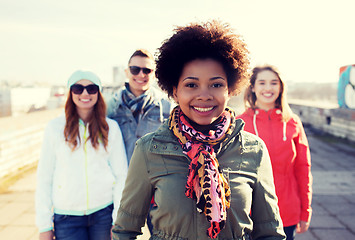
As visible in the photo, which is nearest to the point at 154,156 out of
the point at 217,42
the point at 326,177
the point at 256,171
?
the point at 256,171

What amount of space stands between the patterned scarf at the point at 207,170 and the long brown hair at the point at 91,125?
103cm

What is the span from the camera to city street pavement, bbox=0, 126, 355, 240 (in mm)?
3703

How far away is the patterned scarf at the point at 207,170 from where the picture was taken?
126cm

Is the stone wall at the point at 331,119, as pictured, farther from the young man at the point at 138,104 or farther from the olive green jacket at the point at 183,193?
the olive green jacket at the point at 183,193

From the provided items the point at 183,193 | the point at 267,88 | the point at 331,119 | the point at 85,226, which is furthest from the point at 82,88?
the point at 331,119

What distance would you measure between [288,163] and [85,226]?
1.74m

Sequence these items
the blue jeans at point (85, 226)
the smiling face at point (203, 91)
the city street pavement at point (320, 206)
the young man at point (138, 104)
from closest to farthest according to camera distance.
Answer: the smiling face at point (203, 91) → the blue jeans at point (85, 226) → the young man at point (138, 104) → the city street pavement at point (320, 206)

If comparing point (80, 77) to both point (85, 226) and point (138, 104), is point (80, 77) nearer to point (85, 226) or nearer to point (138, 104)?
point (138, 104)

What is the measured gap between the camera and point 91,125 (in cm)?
231

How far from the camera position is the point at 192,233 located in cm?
130

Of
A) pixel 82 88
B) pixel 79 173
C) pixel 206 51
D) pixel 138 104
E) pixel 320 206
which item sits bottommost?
pixel 320 206

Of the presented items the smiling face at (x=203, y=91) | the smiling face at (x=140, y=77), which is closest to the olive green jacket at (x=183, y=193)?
the smiling face at (x=203, y=91)

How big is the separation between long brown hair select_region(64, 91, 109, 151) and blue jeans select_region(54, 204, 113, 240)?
53 cm

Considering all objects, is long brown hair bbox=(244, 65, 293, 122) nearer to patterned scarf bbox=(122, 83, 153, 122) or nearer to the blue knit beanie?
patterned scarf bbox=(122, 83, 153, 122)
